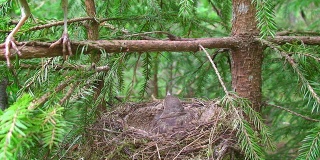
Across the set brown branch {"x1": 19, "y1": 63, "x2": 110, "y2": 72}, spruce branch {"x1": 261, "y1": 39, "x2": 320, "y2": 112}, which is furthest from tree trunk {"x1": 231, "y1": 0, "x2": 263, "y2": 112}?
brown branch {"x1": 19, "y1": 63, "x2": 110, "y2": 72}

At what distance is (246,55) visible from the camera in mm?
2104

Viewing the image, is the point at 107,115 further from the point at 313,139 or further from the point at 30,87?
the point at 313,139

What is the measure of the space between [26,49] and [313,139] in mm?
1219

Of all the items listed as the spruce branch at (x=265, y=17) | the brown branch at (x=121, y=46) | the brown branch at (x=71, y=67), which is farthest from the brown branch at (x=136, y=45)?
the spruce branch at (x=265, y=17)

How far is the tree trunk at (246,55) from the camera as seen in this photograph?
209 cm

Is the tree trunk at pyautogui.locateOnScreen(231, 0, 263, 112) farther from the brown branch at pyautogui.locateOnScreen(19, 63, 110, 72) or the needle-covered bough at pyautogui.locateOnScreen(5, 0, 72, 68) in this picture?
the needle-covered bough at pyautogui.locateOnScreen(5, 0, 72, 68)

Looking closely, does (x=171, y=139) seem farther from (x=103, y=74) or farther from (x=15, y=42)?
(x=15, y=42)

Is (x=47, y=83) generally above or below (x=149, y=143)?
above

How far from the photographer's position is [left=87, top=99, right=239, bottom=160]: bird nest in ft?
5.64

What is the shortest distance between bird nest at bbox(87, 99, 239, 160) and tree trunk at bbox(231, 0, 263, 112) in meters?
0.23

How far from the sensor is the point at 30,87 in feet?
5.61

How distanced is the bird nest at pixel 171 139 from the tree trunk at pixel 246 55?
23 centimetres

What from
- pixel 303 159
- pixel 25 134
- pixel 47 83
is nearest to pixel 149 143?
pixel 47 83

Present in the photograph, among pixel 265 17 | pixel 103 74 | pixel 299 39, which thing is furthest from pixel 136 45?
pixel 299 39
